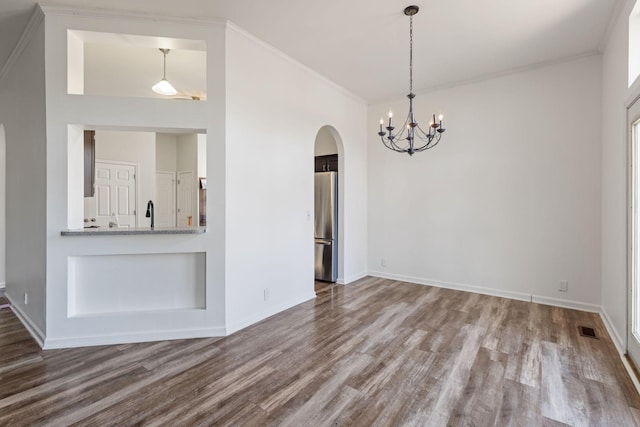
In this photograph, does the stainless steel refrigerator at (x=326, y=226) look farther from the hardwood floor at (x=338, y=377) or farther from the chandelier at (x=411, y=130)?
the hardwood floor at (x=338, y=377)

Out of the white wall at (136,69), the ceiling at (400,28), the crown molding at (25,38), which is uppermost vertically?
the white wall at (136,69)

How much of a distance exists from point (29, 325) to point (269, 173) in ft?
9.53

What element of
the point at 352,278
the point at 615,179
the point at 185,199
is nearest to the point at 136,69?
the point at 185,199

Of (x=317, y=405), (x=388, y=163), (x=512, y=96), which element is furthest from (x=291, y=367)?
(x=512, y=96)

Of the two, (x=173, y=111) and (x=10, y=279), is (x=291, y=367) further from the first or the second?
(x=10, y=279)

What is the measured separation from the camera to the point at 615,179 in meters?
2.94

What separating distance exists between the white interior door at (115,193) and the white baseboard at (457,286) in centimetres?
472

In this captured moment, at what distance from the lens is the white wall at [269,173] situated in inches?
124

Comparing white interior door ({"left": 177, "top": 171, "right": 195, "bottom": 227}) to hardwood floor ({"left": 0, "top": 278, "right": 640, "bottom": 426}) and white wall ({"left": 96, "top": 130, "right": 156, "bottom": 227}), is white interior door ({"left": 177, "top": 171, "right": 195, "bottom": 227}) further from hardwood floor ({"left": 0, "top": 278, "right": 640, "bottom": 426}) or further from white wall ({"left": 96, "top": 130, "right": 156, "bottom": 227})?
hardwood floor ({"left": 0, "top": 278, "right": 640, "bottom": 426})

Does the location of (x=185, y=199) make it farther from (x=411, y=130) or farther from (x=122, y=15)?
(x=411, y=130)

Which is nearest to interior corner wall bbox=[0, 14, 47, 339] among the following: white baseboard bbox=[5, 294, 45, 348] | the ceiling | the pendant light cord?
white baseboard bbox=[5, 294, 45, 348]

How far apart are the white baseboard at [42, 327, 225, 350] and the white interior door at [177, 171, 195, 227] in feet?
14.7

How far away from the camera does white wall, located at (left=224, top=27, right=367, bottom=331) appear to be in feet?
10.3

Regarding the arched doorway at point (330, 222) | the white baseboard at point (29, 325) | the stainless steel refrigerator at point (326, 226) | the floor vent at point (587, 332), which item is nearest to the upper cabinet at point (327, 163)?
the arched doorway at point (330, 222)
